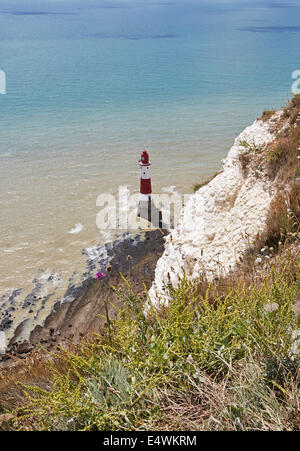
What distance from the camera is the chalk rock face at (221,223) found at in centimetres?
554

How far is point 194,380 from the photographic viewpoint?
2.77m

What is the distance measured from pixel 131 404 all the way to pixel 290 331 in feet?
4.29

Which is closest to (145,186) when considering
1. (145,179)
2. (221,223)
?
(145,179)

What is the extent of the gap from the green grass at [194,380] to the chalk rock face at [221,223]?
1.94m

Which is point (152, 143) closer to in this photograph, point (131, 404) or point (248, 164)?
point (248, 164)

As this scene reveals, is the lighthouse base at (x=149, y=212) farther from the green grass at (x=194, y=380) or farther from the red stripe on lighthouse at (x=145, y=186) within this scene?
the green grass at (x=194, y=380)

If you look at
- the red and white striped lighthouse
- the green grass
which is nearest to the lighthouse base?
the red and white striped lighthouse

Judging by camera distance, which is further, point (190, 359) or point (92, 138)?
point (92, 138)

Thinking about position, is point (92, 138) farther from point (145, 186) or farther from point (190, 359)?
point (190, 359)

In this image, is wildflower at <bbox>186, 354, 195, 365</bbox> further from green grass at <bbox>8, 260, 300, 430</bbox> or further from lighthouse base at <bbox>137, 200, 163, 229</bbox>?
lighthouse base at <bbox>137, 200, 163, 229</bbox>

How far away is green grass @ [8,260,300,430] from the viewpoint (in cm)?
245

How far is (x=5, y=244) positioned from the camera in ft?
34.5

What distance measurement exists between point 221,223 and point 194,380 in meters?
4.33
